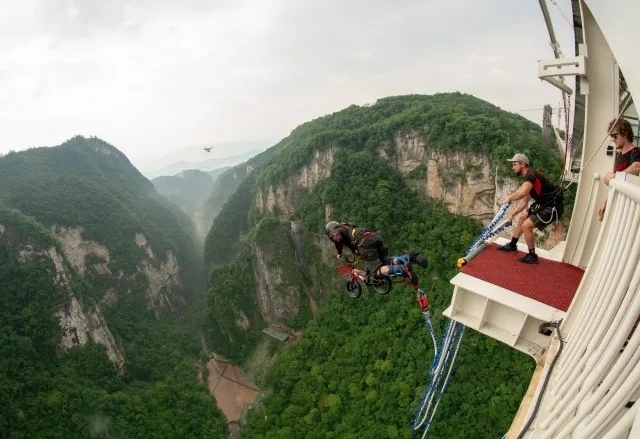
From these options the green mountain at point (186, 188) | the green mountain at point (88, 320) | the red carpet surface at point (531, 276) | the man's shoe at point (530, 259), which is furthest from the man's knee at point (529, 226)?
the green mountain at point (186, 188)

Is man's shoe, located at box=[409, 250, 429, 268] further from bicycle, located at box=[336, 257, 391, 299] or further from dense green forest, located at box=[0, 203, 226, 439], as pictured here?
dense green forest, located at box=[0, 203, 226, 439]

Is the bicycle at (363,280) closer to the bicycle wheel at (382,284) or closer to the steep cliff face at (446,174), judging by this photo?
the bicycle wheel at (382,284)

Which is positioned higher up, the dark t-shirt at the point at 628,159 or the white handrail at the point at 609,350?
the dark t-shirt at the point at 628,159

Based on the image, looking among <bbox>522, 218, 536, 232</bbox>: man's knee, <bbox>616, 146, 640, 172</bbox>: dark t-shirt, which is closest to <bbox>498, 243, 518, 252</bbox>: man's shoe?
<bbox>522, 218, 536, 232</bbox>: man's knee

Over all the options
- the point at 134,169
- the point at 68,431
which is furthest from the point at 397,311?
the point at 134,169

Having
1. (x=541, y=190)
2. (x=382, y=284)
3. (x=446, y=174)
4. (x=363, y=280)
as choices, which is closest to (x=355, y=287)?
(x=363, y=280)

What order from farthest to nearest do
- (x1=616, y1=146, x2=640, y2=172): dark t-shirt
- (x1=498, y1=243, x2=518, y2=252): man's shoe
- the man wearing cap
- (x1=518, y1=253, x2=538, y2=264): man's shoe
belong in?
1. (x1=498, y1=243, x2=518, y2=252): man's shoe
2. (x1=518, y1=253, x2=538, y2=264): man's shoe
3. the man wearing cap
4. (x1=616, y1=146, x2=640, y2=172): dark t-shirt
